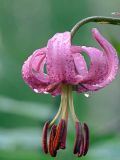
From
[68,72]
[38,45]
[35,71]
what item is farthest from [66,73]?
[38,45]

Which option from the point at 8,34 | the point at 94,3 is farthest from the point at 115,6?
the point at 8,34

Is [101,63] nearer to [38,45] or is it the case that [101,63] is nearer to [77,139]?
[77,139]

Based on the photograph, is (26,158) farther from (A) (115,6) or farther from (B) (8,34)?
(A) (115,6)

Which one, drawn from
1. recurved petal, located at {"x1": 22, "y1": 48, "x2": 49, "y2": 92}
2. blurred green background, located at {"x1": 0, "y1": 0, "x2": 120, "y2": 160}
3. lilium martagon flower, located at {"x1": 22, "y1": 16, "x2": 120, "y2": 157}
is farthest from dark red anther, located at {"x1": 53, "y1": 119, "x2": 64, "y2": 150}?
blurred green background, located at {"x1": 0, "y1": 0, "x2": 120, "y2": 160}

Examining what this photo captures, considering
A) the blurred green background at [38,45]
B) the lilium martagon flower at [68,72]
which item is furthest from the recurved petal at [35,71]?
the blurred green background at [38,45]

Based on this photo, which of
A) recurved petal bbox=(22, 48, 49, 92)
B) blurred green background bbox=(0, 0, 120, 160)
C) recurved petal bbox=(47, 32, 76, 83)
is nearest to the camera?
recurved petal bbox=(47, 32, 76, 83)

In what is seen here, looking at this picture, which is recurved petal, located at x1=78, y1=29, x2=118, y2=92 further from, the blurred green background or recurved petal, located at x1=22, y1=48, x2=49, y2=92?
the blurred green background

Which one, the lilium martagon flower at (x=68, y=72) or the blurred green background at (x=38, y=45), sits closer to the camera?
the lilium martagon flower at (x=68, y=72)

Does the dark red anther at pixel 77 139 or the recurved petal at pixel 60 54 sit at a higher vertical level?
the recurved petal at pixel 60 54

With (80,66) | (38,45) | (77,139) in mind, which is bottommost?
(38,45)

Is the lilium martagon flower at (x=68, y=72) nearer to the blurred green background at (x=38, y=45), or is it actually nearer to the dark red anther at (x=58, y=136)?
the dark red anther at (x=58, y=136)
